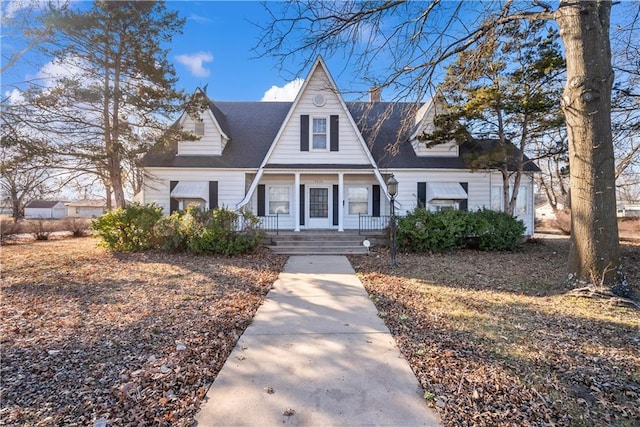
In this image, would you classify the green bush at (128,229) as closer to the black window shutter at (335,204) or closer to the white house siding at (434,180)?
the black window shutter at (335,204)

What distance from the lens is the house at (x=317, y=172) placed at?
40.5ft

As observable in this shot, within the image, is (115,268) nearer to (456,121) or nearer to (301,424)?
(301,424)

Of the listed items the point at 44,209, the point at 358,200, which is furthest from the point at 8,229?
the point at 44,209

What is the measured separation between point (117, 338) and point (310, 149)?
33.2 ft

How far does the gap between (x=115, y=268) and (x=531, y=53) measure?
14.3m

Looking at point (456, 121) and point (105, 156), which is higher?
point (456, 121)

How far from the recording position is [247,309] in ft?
15.6

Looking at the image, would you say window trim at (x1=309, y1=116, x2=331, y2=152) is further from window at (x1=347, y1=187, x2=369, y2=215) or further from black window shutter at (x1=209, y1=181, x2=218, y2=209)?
black window shutter at (x1=209, y1=181, x2=218, y2=209)

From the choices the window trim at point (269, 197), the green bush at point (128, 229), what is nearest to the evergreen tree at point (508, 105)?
the window trim at point (269, 197)

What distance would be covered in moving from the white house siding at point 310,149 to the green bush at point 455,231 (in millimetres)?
3909

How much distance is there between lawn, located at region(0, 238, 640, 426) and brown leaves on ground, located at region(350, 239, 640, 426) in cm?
1

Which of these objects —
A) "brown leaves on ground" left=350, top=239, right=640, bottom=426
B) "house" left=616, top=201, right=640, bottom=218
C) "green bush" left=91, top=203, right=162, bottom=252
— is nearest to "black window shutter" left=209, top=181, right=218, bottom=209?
"green bush" left=91, top=203, right=162, bottom=252

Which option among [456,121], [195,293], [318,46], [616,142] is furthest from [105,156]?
[616,142]

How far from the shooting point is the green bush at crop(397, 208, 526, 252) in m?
9.75
